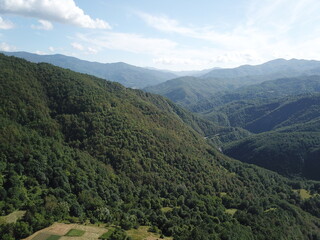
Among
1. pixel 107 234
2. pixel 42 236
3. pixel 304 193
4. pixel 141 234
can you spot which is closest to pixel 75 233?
pixel 42 236

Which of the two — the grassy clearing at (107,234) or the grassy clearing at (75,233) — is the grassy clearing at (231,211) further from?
the grassy clearing at (75,233)

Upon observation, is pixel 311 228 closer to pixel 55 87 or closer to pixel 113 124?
pixel 113 124

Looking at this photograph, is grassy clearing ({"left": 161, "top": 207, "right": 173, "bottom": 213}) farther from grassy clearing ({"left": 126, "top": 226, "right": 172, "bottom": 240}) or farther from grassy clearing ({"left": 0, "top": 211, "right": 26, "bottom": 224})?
grassy clearing ({"left": 0, "top": 211, "right": 26, "bottom": 224})

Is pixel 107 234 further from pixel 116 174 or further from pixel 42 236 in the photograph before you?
pixel 116 174

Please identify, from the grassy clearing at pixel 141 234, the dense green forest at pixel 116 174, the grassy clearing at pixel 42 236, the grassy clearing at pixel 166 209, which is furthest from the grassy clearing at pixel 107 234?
the grassy clearing at pixel 166 209

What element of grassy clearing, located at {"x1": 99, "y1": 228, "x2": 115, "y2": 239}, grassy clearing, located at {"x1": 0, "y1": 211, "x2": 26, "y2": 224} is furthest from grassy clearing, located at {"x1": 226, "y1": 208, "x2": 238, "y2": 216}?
grassy clearing, located at {"x1": 0, "y1": 211, "x2": 26, "y2": 224}

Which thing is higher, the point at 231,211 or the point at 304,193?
the point at 231,211

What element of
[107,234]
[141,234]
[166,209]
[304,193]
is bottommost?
[304,193]
